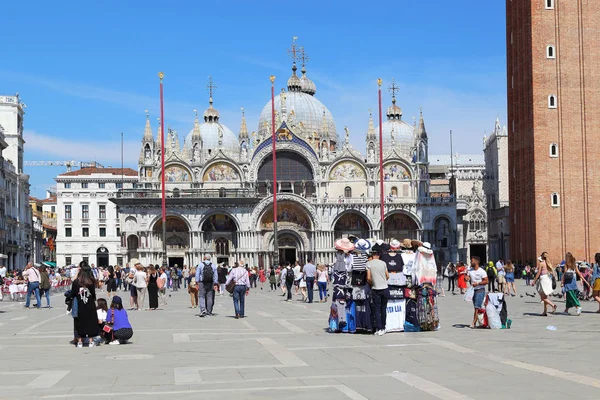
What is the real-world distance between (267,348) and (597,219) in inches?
1553

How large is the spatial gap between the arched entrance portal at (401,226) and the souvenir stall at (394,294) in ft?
179

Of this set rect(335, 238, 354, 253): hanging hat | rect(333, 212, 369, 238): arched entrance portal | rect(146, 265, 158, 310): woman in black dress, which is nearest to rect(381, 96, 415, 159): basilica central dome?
rect(333, 212, 369, 238): arched entrance portal

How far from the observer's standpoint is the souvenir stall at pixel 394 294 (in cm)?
1742

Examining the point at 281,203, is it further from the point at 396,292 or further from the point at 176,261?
the point at 396,292

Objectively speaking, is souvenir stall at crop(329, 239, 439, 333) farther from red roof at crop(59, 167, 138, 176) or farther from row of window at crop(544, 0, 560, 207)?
red roof at crop(59, 167, 138, 176)

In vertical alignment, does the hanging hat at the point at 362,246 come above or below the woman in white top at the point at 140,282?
above

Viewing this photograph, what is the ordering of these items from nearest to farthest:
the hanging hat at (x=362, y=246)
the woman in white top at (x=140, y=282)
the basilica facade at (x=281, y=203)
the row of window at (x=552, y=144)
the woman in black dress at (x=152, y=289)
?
the hanging hat at (x=362, y=246) → the woman in white top at (x=140, y=282) → the woman in black dress at (x=152, y=289) → the row of window at (x=552, y=144) → the basilica facade at (x=281, y=203)

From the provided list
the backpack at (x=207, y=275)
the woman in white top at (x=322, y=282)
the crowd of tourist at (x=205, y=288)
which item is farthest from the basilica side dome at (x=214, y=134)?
the backpack at (x=207, y=275)

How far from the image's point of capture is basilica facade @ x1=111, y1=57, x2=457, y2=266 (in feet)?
233

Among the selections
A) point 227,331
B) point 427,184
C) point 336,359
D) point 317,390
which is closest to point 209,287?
point 227,331

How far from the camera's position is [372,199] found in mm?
71750

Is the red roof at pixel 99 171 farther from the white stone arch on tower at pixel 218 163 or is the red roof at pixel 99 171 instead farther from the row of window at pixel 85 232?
the white stone arch on tower at pixel 218 163

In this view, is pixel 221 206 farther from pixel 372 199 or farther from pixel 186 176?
pixel 372 199

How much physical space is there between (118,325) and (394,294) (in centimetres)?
541
